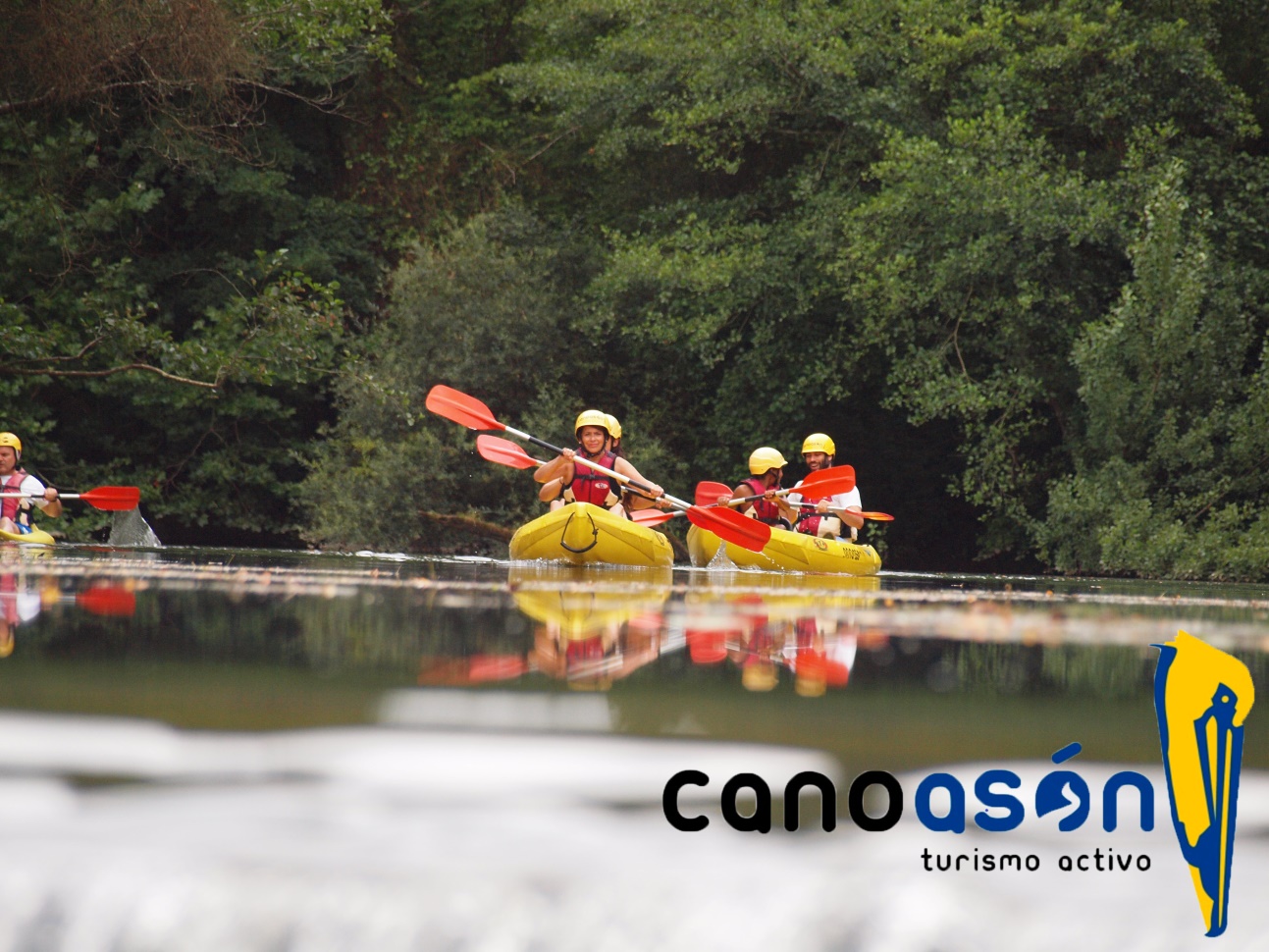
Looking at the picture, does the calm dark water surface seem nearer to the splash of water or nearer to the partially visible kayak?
the partially visible kayak

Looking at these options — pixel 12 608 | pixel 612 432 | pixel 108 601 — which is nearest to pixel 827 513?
pixel 612 432

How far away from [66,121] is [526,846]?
59.1ft

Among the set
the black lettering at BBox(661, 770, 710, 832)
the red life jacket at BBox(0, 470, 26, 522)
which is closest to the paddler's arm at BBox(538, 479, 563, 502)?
the red life jacket at BBox(0, 470, 26, 522)

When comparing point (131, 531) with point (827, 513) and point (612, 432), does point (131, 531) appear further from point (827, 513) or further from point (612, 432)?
point (827, 513)

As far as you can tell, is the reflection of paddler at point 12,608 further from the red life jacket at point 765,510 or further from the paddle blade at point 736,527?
the red life jacket at point 765,510

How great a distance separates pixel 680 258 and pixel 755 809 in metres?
15.4

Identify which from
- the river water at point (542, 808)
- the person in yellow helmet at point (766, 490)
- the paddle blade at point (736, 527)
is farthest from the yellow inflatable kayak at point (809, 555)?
the river water at point (542, 808)

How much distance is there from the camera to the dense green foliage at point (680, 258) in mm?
13922

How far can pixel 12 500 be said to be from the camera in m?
11.2

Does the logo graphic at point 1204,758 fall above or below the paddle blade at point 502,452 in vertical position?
below

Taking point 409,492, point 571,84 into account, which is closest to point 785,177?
point 571,84

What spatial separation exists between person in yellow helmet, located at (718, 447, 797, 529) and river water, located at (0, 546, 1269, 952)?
26.3 feet

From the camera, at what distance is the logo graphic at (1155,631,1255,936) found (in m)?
0.76

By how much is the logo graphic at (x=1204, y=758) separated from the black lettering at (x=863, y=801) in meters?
0.17
